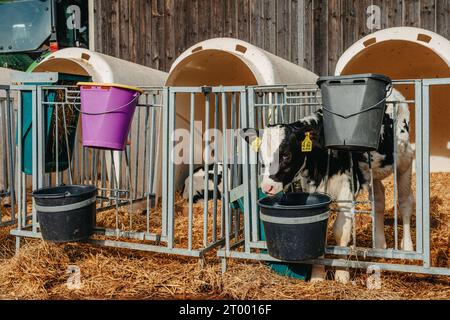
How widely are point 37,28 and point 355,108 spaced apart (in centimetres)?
779

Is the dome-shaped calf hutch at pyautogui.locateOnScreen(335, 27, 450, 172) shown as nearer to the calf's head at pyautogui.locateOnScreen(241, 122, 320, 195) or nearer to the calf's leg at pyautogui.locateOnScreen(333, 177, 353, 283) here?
the calf's leg at pyautogui.locateOnScreen(333, 177, 353, 283)

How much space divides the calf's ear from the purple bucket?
0.92m

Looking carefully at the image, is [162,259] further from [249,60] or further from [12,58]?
[12,58]

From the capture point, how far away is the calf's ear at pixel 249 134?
3.76 meters

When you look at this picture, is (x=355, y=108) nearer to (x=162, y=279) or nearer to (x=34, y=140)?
(x=162, y=279)

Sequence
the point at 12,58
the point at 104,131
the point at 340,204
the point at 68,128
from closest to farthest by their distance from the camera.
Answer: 1. the point at 104,131
2. the point at 340,204
3. the point at 68,128
4. the point at 12,58

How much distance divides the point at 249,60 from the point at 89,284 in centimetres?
312

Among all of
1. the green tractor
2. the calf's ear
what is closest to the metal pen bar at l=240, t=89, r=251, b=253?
the calf's ear

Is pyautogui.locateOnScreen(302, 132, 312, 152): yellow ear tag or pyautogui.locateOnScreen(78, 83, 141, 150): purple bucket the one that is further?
pyautogui.locateOnScreen(78, 83, 141, 150): purple bucket

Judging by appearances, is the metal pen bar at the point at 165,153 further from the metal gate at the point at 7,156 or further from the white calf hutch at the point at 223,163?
the metal gate at the point at 7,156

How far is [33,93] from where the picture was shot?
15.0 feet

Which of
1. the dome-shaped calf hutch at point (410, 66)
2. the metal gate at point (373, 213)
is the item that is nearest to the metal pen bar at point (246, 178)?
the metal gate at point (373, 213)

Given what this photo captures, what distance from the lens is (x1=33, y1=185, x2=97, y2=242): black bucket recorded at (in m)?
4.07
